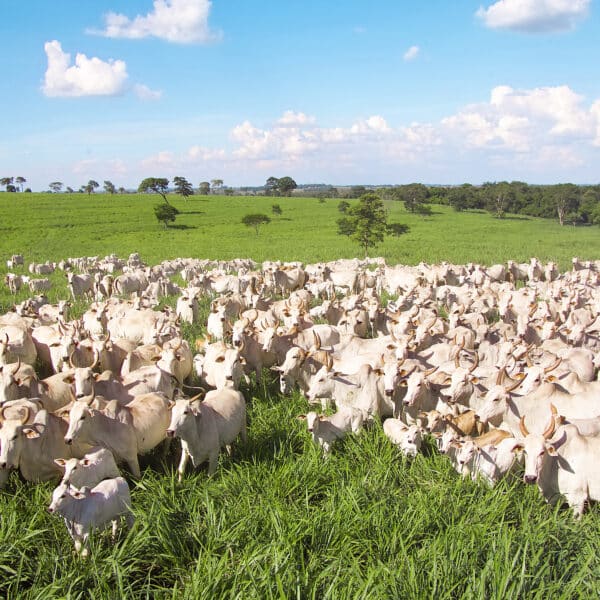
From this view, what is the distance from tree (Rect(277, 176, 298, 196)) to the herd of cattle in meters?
126

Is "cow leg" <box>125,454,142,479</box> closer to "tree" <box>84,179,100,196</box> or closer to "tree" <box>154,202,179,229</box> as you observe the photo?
"tree" <box>154,202,179,229</box>

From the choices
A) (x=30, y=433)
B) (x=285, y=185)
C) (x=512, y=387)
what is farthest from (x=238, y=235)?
(x=285, y=185)

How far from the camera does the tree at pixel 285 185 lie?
13662cm

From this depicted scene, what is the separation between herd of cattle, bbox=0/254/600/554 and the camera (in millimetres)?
5930

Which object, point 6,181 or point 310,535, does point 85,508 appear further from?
point 6,181

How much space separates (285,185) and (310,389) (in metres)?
133

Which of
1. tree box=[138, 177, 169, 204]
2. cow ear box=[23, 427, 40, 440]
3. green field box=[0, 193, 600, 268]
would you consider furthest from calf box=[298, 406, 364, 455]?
tree box=[138, 177, 169, 204]

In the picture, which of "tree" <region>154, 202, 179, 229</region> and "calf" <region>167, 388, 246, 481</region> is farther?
"tree" <region>154, 202, 179, 229</region>

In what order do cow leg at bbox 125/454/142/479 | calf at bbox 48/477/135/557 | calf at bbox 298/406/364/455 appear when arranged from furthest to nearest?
1. calf at bbox 298/406/364/455
2. cow leg at bbox 125/454/142/479
3. calf at bbox 48/477/135/557

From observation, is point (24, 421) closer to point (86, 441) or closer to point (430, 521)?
point (86, 441)

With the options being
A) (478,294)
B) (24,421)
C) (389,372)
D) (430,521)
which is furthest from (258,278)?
(430,521)

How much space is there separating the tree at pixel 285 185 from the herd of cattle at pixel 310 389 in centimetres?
12607

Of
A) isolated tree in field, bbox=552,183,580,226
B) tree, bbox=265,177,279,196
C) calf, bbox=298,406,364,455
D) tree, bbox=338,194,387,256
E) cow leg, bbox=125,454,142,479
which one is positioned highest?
tree, bbox=265,177,279,196

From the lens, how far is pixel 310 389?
27.7 feet
